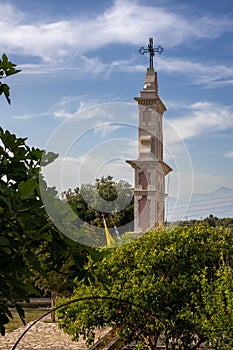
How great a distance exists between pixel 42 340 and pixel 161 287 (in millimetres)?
4907

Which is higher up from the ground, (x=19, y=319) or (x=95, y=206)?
(x=95, y=206)

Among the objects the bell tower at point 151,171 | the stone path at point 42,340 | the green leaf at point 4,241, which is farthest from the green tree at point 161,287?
the bell tower at point 151,171

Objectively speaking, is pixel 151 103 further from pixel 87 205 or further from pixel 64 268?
pixel 64 268

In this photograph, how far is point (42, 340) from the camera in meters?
11.2

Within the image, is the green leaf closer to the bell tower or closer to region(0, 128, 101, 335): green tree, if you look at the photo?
region(0, 128, 101, 335): green tree

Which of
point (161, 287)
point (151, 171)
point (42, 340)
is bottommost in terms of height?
point (42, 340)

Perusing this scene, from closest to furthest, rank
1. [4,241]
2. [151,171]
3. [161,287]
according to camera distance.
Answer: [4,241], [161,287], [151,171]

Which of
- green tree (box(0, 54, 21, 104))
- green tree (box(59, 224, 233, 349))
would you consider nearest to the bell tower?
green tree (box(59, 224, 233, 349))

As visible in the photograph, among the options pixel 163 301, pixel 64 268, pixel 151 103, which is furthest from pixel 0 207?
pixel 151 103

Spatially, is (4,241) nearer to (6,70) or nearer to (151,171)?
(6,70)

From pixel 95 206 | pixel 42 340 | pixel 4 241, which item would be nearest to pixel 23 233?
pixel 4 241

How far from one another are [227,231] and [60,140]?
548 cm

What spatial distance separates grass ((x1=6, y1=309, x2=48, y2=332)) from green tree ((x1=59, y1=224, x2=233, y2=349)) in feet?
18.3

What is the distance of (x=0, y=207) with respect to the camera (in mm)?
1588
